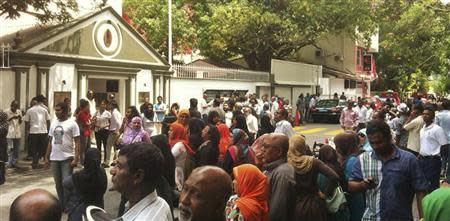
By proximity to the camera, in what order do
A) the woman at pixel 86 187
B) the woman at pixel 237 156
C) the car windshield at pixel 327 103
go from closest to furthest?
the woman at pixel 86 187 < the woman at pixel 237 156 < the car windshield at pixel 327 103

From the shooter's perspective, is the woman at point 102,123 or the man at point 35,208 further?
the woman at point 102,123

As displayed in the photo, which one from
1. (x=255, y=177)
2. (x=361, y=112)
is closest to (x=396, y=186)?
(x=255, y=177)

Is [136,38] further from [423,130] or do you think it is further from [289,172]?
[289,172]

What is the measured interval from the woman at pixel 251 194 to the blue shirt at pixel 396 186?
1057 millimetres

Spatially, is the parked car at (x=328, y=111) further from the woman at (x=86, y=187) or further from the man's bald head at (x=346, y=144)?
the woman at (x=86, y=187)

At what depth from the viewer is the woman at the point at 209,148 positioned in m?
7.60

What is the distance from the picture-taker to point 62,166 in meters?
8.35

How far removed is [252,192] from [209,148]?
3.52m

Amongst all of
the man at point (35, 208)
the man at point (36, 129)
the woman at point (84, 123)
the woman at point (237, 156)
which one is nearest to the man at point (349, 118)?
the woman at point (84, 123)

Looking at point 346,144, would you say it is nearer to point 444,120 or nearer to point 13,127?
point 444,120

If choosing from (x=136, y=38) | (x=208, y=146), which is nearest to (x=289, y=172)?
(x=208, y=146)

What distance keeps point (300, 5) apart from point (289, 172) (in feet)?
86.5

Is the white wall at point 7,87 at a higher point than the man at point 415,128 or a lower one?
higher

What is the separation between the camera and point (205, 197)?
2920 mm
